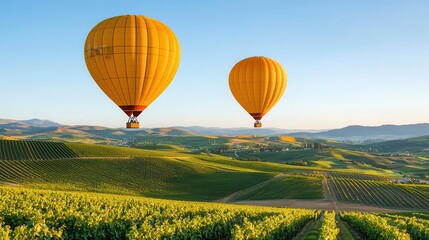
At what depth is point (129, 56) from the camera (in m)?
41.2

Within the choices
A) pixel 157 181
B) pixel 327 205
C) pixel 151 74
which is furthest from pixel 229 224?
pixel 157 181

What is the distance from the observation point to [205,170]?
117375 millimetres

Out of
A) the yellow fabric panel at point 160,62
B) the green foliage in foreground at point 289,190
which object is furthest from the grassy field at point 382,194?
the yellow fabric panel at point 160,62

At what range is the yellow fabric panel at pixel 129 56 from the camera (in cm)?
4112

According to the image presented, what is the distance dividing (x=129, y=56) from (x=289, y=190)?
57447 millimetres

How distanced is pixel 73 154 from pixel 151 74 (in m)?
91.9

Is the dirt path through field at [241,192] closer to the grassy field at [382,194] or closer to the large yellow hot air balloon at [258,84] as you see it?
the grassy field at [382,194]

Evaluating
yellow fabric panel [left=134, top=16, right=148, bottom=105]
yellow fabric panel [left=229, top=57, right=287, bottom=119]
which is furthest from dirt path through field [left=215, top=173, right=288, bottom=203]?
yellow fabric panel [left=134, top=16, right=148, bottom=105]

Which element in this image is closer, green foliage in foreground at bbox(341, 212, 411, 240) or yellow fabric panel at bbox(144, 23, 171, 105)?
green foliage in foreground at bbox(341, 212, 411, 240)

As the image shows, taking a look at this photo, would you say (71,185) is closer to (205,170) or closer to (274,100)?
(205,170)

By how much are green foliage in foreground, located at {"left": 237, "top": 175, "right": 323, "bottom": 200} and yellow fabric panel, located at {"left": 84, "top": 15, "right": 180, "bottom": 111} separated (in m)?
47.1

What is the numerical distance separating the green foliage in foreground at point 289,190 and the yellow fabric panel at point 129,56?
47.1 metres

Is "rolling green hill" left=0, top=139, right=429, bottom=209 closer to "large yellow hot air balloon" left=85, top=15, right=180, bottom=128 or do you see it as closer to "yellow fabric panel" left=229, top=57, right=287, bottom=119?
"yellow fabric panel" left=229, top=57, right=287, bottom=119

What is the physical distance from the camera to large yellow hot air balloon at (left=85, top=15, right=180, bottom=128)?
135ft
